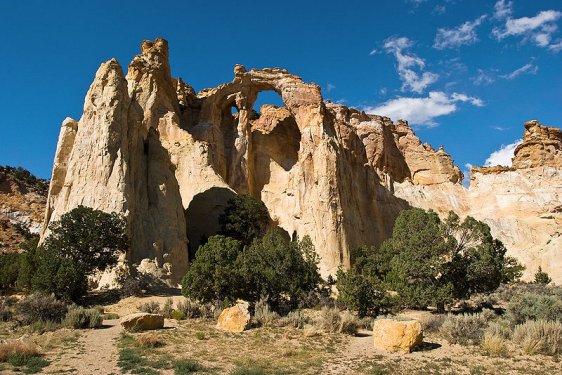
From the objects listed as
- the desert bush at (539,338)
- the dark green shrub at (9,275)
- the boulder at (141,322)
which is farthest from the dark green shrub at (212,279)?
the dark green shrub at (9,275)

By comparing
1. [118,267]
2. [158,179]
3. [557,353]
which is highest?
[158,179]

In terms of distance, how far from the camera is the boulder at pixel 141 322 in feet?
56.5

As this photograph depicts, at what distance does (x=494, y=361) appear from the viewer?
46.5 ft

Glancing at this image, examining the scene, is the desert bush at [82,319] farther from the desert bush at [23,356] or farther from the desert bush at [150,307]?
the desert bush at [23,356]

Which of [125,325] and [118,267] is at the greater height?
[118,267]

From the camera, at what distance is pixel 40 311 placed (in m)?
18.3

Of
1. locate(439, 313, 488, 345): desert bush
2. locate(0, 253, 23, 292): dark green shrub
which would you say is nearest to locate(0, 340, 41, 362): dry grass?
locate(439, 313, 488, 345): desert bush

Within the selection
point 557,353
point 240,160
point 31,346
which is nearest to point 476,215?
point 240,160

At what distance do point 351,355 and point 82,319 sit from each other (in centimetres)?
1021

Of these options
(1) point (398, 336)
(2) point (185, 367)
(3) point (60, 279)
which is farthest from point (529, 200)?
(2) point (185, 367)

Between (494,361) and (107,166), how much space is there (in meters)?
24.6

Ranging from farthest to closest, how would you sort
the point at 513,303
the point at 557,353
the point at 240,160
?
1. the point at 240,160
2. the point at 513,303
3. the point at 557,353

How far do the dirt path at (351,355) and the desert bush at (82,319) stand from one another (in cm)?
939

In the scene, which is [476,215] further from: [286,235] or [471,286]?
[471,286]
